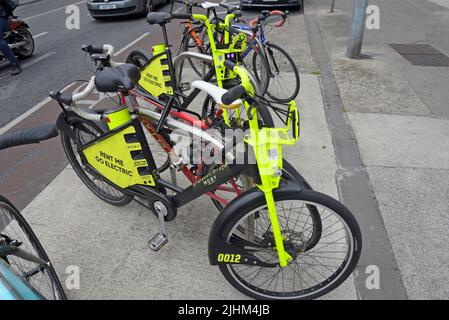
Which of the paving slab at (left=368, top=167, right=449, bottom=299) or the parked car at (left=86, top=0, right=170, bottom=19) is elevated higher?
the parked car at (left=86, top=0, right=170, bottom=19)

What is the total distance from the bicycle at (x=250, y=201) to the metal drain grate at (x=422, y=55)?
15.9ft

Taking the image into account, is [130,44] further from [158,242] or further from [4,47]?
[158,242]

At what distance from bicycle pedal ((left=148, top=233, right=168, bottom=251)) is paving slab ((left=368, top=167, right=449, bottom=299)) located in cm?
173

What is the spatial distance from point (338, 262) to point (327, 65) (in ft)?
14.7

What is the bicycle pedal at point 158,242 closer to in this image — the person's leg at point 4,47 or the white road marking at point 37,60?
the person's leg at point 4,47

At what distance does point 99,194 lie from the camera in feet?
10.1

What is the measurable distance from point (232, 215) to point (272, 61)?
131 inches

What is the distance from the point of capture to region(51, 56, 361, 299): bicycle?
1.80 metres

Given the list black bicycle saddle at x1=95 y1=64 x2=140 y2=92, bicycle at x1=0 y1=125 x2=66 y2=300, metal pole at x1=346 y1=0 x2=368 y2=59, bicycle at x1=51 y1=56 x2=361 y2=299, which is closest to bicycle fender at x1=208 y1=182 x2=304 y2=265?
bicycle at x1=51 y1=56 x2=361 y2=299

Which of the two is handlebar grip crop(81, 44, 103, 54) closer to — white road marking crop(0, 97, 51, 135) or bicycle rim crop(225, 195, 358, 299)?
bicycle rim crop(225, 195, 358, 299)

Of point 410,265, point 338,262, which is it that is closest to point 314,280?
point 338,262

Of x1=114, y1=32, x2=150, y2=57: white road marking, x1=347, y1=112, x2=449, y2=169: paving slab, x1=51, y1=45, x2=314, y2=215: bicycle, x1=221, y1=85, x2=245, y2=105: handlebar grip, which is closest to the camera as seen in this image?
x1=221, y1=85, x2=245, y2=105: handlebar grip

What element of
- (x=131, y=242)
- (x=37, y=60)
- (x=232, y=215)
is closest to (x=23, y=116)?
(x=37, y=60)

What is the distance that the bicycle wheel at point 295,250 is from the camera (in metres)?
1.87
